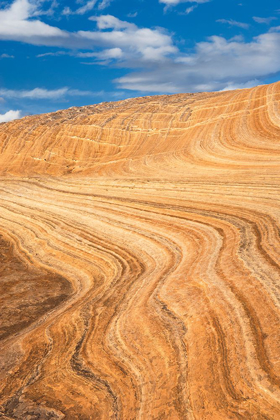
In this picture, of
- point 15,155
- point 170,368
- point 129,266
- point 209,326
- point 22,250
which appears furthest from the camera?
point 15,155

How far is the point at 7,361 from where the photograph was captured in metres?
Answer: 6.01

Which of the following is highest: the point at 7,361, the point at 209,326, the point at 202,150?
the point at 202,150

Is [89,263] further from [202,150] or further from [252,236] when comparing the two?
[202,150]

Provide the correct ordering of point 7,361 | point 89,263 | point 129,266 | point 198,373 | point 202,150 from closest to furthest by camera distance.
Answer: point 198,373 → point 7,361 → point 129,266 → point 89,263 → point 202,150

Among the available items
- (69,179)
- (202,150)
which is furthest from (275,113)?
(69,179)

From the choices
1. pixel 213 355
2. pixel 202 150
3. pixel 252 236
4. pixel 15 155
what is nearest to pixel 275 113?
pixel 202 150

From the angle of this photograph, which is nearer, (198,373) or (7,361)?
(198,373)

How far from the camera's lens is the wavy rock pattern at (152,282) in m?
4.49

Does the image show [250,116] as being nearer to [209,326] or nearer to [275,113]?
[275,113]

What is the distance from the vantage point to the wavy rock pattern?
4.49m

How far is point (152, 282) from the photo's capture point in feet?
27.2

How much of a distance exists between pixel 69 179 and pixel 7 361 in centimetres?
1759

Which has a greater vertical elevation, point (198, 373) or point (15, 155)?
point (15, 155)

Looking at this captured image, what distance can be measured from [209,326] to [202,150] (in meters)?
17.8
